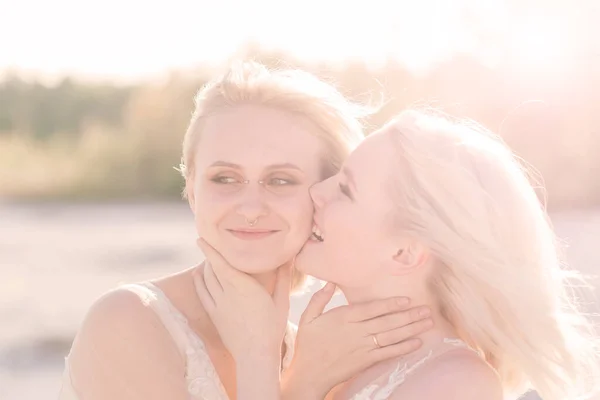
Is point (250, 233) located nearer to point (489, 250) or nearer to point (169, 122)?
point (489, 250)

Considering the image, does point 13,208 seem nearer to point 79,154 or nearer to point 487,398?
point 79,154

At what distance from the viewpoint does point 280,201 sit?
3070 millimetres

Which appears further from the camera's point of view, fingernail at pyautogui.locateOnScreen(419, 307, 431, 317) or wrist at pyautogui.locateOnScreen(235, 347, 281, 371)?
wrist at pyautogui.locateOnScreen(235, 347, 281, 371)

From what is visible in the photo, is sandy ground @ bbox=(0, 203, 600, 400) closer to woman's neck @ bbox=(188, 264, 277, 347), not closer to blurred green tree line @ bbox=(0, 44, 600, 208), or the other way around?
blurred green tree line @ bbox=(0, 44, 600, 208)

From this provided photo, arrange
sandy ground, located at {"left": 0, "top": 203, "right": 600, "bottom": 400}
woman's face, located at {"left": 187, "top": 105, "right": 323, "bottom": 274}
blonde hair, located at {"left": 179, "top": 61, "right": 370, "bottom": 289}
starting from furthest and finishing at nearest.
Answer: sandy ground, located at {"left": 0, "top": 203, "right": 600, "bottom": 400} → blonde hair, located at {"left": 179, "top": 61, "right": 370, "bottom": 289} → woman's face, located at {"left": 187, "top": 105, "right": 323, "bottom": 274}

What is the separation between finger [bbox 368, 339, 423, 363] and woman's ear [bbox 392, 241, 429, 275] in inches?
8.2

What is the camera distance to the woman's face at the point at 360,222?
112 inches

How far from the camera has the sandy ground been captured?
26.1 ft

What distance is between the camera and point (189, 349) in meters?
3.10

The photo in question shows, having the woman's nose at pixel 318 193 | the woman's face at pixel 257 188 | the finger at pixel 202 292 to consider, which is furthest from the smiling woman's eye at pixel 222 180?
the finger at pixel 202 292

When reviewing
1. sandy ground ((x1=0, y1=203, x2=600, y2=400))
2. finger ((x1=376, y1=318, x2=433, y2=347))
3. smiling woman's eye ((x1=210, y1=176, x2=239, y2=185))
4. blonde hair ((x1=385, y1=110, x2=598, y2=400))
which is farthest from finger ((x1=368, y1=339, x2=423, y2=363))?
sandy ground ((x1=0, y1=203, x2=600, y2=400))

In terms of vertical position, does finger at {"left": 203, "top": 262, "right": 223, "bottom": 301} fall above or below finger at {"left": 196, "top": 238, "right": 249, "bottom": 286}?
below

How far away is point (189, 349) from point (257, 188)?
560 millimetres

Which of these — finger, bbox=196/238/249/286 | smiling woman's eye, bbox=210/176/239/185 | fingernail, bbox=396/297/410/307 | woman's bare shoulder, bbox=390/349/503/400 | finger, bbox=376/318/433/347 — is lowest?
woman's bare shoulder, bbox=390/349/503/400
